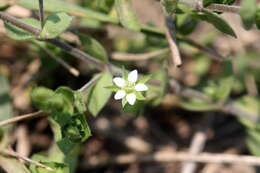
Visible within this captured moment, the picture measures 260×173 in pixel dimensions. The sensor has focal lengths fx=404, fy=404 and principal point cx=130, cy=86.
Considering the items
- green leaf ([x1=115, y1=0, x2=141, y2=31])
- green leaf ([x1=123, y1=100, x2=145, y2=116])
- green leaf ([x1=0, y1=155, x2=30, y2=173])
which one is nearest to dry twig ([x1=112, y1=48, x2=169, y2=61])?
green leaf ([x1=115, y1=0, x2=141, y2=31])

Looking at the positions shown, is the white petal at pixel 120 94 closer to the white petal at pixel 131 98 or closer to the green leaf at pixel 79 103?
the white petal at pixel 131 98

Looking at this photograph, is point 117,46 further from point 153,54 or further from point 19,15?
point 19,15

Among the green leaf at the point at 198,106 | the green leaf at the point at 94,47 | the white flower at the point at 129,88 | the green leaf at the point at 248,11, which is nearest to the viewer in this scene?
the green leaf at the point at 248,11

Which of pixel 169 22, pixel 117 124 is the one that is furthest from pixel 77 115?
pixel 117 124

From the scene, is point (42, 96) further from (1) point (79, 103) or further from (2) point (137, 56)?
(2) point (137, 56)

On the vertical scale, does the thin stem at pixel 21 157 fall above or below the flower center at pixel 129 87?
below

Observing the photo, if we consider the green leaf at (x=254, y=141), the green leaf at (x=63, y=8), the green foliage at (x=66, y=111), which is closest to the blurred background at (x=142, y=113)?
the green leaf at (x=254, y=141)

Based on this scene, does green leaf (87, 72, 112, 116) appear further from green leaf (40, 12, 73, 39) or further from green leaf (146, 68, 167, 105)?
Answer: green leaf (40, 12, 73, 39)
